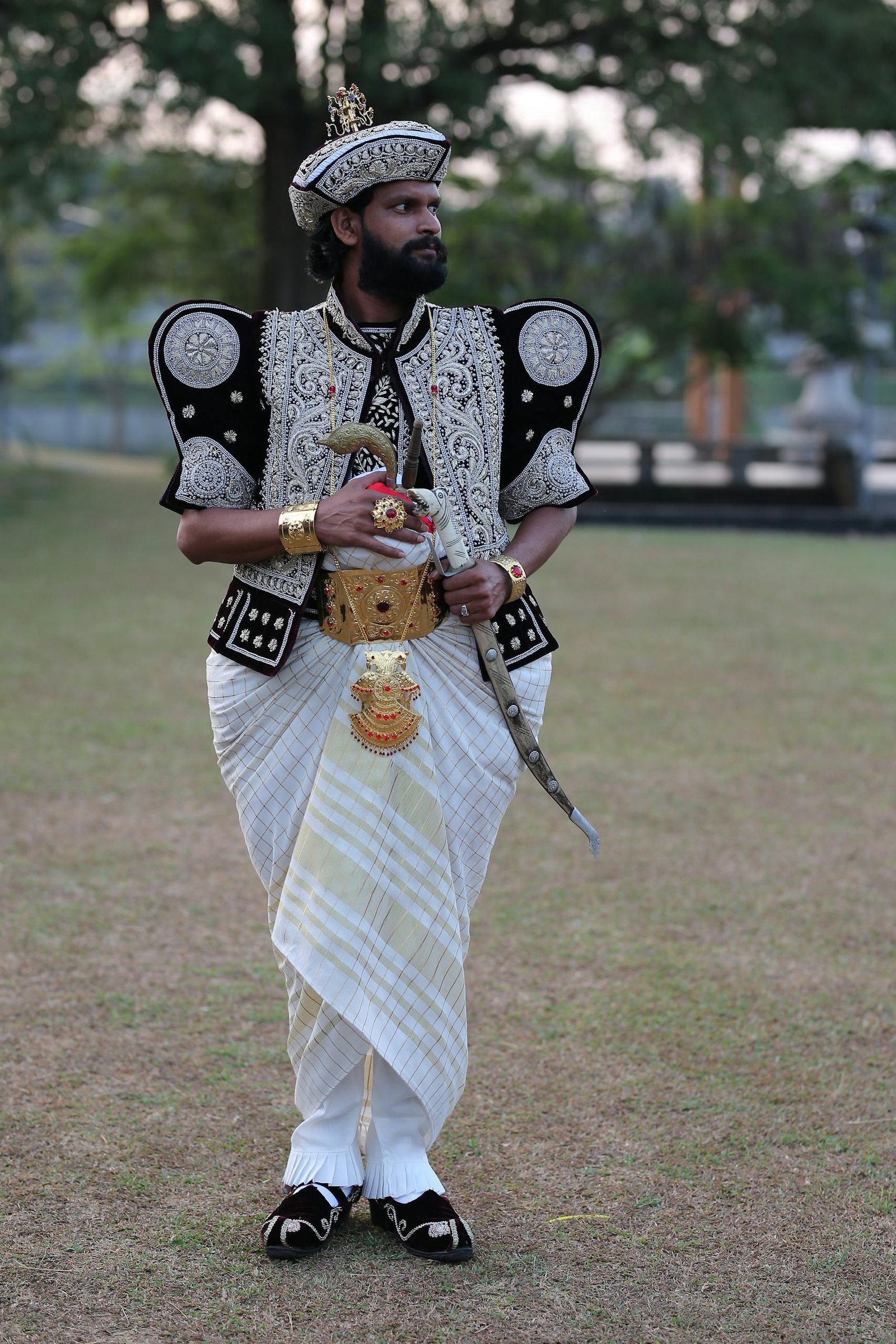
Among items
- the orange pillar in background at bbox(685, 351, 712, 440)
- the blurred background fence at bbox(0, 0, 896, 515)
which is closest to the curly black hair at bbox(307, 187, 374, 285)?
the blurred background fence at bbox(0, 0, 896, 515)

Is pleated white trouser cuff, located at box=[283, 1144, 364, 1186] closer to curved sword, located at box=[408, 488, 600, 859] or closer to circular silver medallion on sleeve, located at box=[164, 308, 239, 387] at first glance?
curved sword, located at box=[408, 488, 600, 859]

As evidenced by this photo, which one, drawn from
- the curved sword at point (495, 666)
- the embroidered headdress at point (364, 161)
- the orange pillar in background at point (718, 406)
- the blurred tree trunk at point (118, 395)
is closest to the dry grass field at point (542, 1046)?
the curved sword at point (495, 666)

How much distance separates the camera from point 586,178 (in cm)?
2145

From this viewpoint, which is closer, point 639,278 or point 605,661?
point 605,661

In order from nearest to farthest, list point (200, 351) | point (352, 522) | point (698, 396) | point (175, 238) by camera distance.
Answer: point (352, 522) → point (200, 351) → point (175, 238) → point (698, 396)

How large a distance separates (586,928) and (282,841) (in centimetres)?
210

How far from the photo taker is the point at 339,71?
1695 centimetres

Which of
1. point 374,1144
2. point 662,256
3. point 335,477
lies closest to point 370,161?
point 335,477

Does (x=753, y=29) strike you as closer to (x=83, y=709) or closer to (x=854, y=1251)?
(x=83, y=709)

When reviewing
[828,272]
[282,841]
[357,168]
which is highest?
[828,272]

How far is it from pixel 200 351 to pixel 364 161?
18.5 inches

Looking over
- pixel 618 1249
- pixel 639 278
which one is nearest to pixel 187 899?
pixel 618 1249

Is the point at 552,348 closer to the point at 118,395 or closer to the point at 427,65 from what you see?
the point at 427,65

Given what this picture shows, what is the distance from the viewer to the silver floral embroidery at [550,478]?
10.7 feet
